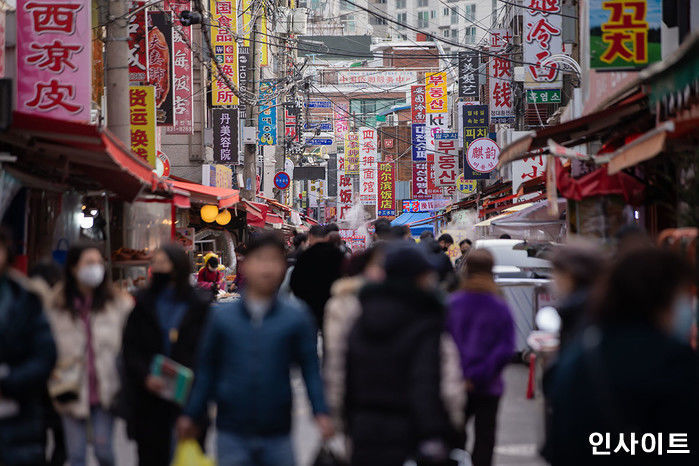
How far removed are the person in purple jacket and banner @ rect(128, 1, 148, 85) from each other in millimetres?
13656

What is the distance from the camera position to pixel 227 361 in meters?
5.12

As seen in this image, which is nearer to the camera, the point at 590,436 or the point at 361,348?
the point at 590,436

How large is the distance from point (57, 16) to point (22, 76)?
0.95 metres

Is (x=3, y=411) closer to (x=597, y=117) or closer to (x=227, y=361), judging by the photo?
(x=227, y=361)

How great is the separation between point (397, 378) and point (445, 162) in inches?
1627

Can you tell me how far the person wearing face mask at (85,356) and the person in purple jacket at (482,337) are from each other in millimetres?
2209

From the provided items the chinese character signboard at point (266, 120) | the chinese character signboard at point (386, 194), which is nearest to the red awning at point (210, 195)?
the chinese character signboard at point (266, 120)

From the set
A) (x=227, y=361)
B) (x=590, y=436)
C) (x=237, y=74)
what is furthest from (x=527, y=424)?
(x=237, y=74)

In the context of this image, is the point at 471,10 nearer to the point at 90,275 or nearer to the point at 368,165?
the point at 368,165

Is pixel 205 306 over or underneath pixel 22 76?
underneath

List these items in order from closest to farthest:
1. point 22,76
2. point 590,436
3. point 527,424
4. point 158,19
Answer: point 590,436 < point 527,424 < point 22,76 < point 158,19

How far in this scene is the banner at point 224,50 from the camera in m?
31.8

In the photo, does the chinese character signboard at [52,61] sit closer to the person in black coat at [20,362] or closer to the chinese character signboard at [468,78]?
the person in black coat at [20,362]

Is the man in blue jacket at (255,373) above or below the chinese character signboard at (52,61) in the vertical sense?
below
